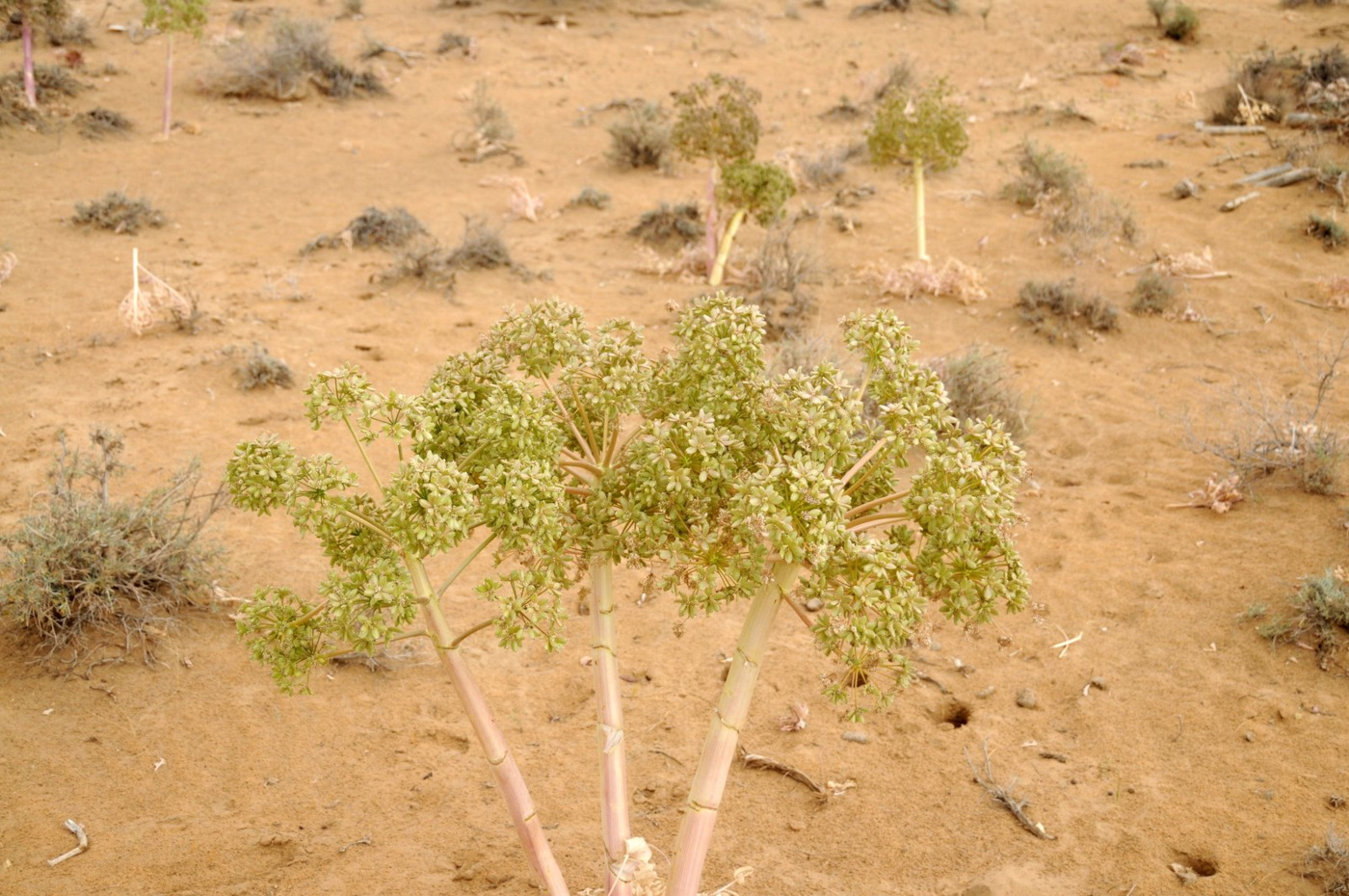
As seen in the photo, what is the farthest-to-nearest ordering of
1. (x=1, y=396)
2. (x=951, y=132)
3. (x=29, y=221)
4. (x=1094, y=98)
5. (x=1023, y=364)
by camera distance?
(x=1094, y=98) < (x=29, y=221) < (x=951, y=132) < (x=1023, y=364) < (x=1, y=396)

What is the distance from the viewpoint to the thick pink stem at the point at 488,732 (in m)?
2.25

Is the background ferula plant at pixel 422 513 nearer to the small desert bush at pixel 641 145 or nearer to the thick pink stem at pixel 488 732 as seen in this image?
the thick pink stem at pixel 488 732

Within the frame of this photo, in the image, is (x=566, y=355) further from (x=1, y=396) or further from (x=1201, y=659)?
(x=1, y=396)

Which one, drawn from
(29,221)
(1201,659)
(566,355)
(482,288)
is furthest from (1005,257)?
(29,221)

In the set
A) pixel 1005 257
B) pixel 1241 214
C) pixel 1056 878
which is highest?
pixel 1241 214

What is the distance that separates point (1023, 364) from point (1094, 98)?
7736 millimetres

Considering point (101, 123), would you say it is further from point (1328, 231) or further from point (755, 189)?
point (1328, 231)

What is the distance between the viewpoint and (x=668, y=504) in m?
2.16

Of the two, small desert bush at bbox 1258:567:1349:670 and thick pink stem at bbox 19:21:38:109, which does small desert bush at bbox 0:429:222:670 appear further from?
thick pink stem at bbox 19:21:38:109

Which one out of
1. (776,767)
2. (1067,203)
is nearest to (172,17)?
(1067,203)

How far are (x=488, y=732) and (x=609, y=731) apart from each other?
11.0 inches

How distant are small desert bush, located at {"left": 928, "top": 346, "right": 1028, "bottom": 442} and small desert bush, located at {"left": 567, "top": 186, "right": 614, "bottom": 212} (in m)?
4.98

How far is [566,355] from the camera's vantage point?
95.4 inches

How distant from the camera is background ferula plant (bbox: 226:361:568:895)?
82.2 inches
